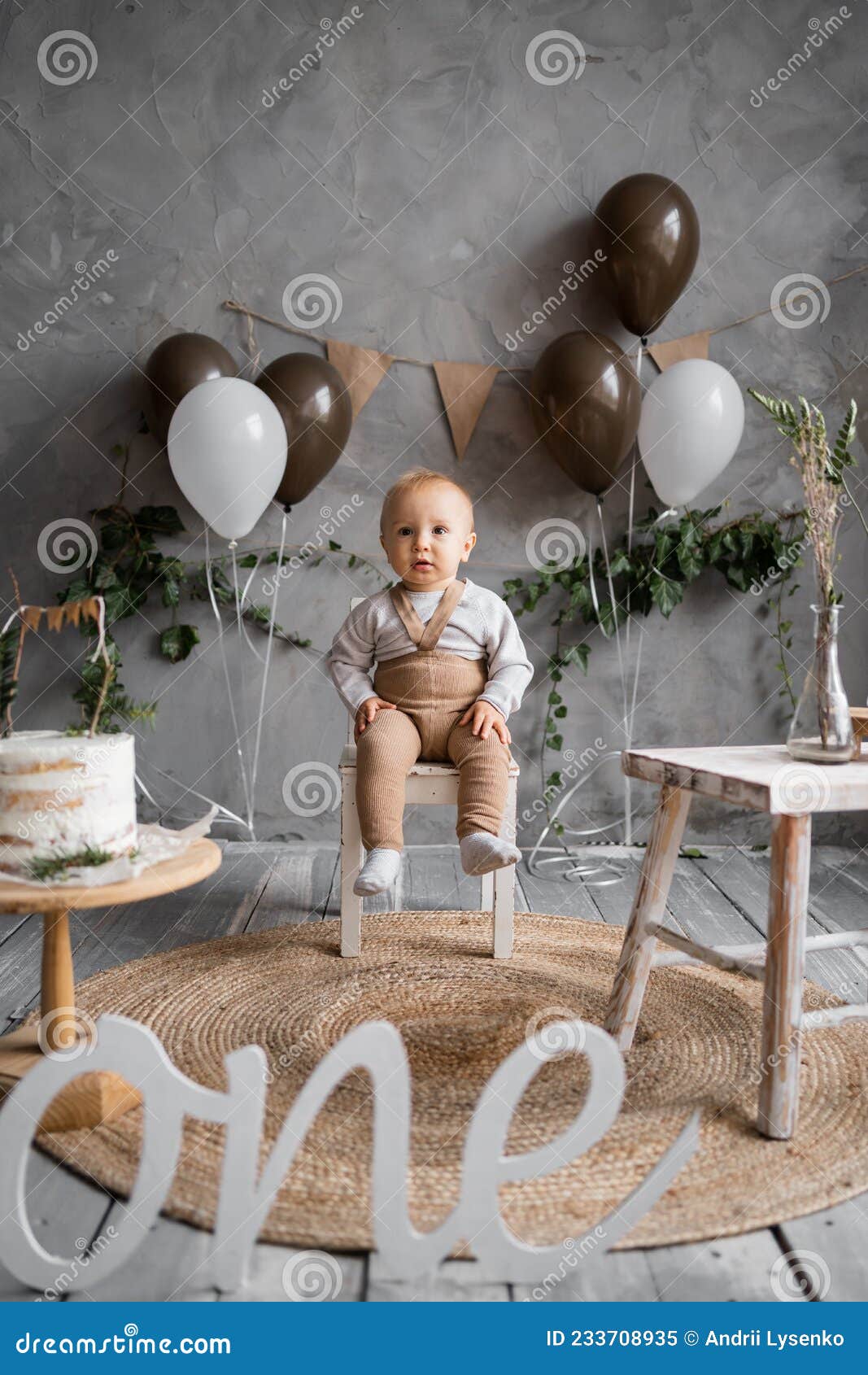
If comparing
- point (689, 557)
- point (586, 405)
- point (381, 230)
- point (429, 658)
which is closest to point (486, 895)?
point (429, 658)

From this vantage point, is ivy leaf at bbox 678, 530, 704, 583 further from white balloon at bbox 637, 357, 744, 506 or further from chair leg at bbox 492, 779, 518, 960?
chair leg at bbox 492, 779, 518, 960

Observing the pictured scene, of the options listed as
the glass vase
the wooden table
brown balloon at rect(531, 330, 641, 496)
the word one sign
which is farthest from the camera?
brown balloon at rect(531, 330, 641, 496)

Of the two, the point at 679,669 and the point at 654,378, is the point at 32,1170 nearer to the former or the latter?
the point at 679,669

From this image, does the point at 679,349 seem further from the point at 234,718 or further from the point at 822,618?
the point at 822,618

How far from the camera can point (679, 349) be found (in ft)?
9.65

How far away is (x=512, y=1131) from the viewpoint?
1366mm

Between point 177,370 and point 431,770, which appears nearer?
point 431,770

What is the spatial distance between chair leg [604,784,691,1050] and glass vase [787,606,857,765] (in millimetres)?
178

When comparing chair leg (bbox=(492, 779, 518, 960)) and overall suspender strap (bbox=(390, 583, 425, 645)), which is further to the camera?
overall suspender strap (bbox=(390, 583, 425, 645))

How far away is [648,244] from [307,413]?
92 cm

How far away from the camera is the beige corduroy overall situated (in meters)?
1.96

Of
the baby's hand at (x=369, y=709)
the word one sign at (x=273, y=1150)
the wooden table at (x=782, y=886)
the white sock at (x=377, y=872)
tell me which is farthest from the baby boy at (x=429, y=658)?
the word one sign at (x=273, y=1150)

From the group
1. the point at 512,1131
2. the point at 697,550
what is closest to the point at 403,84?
the point at 697,550

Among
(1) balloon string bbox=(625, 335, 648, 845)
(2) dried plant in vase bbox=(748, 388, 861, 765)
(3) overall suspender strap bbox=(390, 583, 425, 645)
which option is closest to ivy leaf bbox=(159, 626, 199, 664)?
(3) overall suspender strap bbox=(390, 583, 425, 645)
